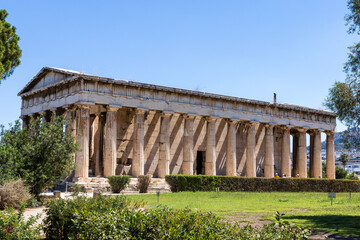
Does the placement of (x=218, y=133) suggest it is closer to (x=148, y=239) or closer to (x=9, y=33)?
(x=9, y=33)

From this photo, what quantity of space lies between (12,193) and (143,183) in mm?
13025

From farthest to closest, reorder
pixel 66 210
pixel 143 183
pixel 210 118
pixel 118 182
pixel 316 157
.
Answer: pixel 316 157
pixel 210 118
pixel 143 183
pixel 118 182
pixel 66 210

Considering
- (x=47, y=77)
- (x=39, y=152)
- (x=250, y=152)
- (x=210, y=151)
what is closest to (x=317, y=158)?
(x=250, y=152)

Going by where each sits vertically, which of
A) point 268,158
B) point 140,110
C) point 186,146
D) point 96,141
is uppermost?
point 140,110

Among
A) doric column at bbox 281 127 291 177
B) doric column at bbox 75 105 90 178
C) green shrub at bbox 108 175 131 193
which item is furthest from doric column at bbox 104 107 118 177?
doric column at bbox 281 127 291 177

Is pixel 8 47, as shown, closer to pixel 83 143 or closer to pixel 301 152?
pixel 83 143

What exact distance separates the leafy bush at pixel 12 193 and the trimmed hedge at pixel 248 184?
13.3m

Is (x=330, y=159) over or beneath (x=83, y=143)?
beneath

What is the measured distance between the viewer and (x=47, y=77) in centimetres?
3538

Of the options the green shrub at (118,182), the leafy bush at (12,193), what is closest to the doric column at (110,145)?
the green shrub at (118,182)

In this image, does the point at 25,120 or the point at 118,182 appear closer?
the point at 118,182

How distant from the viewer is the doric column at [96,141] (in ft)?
114

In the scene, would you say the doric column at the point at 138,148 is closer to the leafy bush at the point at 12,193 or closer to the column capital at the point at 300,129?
the leafy bush at the point at 12,193

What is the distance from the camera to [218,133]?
42500 millimetres
